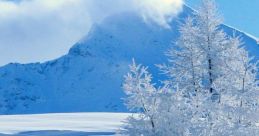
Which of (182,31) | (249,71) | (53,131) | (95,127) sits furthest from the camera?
(95,127)

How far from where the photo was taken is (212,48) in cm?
2109

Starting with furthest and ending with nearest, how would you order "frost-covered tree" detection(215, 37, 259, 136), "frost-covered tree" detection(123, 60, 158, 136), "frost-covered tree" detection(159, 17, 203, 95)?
"frost-covered tree" detection(159, 17, 203, 95) → "frost-covered tree" detection(215, 37, 259, 136) → "frost-covered tree" detection(123, 60, 158, 136)

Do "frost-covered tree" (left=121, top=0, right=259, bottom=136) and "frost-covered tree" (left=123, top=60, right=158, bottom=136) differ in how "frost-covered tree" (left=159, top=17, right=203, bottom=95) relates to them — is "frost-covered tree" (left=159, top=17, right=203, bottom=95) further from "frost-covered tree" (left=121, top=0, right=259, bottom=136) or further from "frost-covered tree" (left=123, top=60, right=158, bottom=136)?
"frost-covered tree" (left=123, top=60, right=158, bottom=136)

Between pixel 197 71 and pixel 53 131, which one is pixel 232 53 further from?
pixel 53 131

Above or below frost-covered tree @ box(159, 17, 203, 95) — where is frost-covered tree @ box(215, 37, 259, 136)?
below

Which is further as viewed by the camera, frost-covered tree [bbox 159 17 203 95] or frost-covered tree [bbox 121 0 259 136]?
frost-covered tree [bbox 159 17 203 95]

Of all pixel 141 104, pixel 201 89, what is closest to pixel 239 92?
pixel 201 89

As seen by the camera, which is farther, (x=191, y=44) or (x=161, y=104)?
(x=191, y=44)

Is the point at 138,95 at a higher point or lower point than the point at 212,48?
lower

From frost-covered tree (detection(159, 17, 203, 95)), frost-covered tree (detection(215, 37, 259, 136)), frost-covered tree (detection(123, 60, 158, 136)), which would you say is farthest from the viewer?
frost-covered tree (detection(159, 17, 203, 95))

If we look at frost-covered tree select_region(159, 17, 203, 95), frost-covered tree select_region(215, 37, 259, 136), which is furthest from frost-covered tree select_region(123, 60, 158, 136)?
frost-covered tree select_region(159, 17, 203, 95)

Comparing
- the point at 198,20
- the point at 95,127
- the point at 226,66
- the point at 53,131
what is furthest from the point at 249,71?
the point at 95,127

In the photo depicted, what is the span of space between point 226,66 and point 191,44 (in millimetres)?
1162

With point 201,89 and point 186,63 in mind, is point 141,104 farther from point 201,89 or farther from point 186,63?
point 186,63
